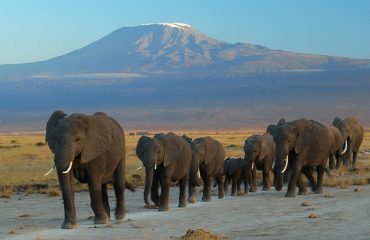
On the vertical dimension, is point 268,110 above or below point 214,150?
below

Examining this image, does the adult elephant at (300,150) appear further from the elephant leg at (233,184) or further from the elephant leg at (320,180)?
the elephant leg at (233,184)

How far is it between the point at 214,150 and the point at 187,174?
321cm

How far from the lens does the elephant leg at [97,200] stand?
17688mm

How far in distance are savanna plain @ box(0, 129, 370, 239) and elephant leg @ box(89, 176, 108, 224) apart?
0.22 meters

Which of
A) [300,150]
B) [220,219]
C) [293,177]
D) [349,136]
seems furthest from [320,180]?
[349,136]

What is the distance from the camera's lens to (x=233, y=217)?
63.8ft

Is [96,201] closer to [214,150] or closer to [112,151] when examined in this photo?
[112,151]

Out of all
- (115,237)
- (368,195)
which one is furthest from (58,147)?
(368,195)

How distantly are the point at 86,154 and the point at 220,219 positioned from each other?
3.38 m

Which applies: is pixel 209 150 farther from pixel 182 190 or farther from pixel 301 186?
pixel 182 190

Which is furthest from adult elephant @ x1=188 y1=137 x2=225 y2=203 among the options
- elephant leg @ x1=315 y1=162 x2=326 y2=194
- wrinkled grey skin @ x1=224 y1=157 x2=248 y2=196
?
elephant leg @ x1=315 y1=162 x2=326 y2=194

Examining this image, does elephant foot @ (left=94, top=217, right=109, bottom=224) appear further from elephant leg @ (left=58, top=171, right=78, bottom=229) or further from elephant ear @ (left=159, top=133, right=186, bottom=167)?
elephant ear @ (left=159, top=133, right=186, bottom=167)

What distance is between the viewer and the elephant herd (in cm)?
1738

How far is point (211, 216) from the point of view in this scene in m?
19.7
